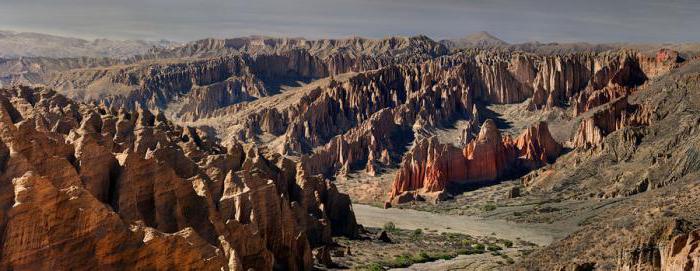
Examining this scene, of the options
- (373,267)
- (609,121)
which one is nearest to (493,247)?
(373,267)

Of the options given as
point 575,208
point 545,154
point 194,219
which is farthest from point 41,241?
point 545,154

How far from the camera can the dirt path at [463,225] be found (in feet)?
253

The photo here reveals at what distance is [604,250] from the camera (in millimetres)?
41375

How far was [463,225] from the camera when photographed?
283ft

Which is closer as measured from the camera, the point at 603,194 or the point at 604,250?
the point at 604,250

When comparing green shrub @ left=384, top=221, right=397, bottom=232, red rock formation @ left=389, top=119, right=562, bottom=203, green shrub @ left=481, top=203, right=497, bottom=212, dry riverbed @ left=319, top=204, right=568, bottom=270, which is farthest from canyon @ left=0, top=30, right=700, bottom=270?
green shrub @ left=384, top=221, right=397, bottom=232

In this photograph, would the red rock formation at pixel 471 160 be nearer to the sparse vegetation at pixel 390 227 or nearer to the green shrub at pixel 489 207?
the green shrub at pixel 489 207

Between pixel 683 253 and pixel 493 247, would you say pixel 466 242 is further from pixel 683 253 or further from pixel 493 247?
pixel 683 253

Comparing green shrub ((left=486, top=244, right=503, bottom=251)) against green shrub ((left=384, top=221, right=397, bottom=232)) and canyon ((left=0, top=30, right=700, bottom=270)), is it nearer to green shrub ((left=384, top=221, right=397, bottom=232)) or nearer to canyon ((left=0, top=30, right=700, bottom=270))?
canyon ((left=0, top=30, right=700, bottom=270))

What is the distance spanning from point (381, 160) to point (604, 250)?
92.5 meters

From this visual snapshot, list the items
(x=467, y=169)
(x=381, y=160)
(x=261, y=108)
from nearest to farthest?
(x=467, y=169)
(x=381, y=160)
(x=261, y=108)

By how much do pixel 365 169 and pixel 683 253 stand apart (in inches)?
4011

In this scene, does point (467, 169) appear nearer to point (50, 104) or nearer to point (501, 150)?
point (501, 150)

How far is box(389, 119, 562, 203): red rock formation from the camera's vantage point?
109938 mm
